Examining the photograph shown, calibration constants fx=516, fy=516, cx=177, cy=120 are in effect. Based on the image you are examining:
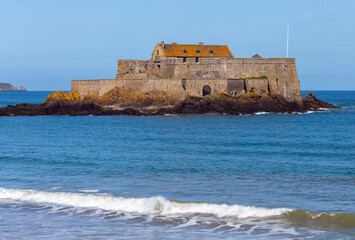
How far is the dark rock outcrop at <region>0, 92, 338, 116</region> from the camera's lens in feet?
132

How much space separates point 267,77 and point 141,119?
11995mm

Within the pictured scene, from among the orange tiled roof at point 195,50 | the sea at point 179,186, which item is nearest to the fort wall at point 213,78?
the orange tiled roof at point 195,50

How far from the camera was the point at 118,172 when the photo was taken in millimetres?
16172

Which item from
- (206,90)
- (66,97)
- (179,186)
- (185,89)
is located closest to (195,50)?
(206,90)

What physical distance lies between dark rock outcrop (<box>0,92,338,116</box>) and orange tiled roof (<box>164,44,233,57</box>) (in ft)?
19.3

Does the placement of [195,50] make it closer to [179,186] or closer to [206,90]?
[206,90]

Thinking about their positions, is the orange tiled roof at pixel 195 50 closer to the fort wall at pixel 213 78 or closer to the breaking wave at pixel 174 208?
the fort wall at pixel 213 78

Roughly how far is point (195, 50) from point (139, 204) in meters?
35.0

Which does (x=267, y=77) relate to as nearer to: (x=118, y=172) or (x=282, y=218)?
(x=118, y=172)

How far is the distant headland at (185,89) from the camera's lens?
40906 mm

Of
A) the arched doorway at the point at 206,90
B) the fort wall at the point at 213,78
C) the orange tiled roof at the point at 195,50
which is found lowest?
the arched doorway at the point at 206,90

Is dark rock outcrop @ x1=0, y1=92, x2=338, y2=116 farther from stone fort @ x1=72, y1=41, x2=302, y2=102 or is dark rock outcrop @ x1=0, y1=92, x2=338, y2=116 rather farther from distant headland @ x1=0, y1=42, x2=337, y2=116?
stone fort @ x1=72, y1=41, x2=302, y2=102

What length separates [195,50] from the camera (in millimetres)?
45875

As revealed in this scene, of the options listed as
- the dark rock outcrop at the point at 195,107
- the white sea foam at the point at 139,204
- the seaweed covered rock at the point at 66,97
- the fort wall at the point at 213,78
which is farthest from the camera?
the seaweed covered rock at the point at 66,97
